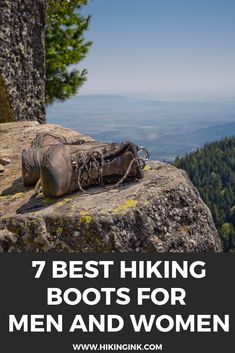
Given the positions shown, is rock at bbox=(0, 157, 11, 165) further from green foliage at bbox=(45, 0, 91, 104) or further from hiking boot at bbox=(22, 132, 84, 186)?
green foliage at bbox=(45, 0, 91, 104)

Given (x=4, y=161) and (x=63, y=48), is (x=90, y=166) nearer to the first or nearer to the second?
(x=4, y=161)

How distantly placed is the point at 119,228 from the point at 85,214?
426 mm

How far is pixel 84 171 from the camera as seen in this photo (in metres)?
5.65

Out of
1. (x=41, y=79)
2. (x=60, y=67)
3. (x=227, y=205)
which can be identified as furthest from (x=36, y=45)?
(x=227, y=205)

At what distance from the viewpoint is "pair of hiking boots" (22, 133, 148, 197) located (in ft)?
17.7

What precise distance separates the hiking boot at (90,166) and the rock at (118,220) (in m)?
0.13

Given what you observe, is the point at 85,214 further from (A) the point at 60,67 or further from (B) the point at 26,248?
(A) the point at 60,67

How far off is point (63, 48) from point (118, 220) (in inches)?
683

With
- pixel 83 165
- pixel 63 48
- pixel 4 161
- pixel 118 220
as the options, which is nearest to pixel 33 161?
pixel 83 165

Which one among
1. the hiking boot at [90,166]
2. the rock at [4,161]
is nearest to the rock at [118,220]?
the hiking boot at [90,166]

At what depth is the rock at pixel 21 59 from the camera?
11.6m

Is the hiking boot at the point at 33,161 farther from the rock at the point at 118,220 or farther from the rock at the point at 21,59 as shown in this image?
the rock at the point at 21,59

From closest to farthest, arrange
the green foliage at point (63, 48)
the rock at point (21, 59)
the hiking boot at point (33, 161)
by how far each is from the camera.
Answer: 1. the hiking boot at point (33, 161)
2. the rock at point (21, 59)
3. the green foliage at point (63, 48)

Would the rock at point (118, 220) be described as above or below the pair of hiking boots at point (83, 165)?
below
